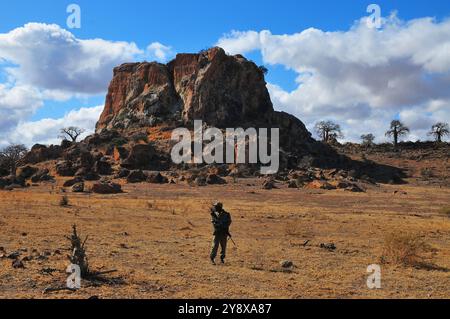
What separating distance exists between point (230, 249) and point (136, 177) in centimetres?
3102

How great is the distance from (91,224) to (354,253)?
9828 millimetres

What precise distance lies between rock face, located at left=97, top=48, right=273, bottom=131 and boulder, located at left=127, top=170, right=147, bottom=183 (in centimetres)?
A: 1640

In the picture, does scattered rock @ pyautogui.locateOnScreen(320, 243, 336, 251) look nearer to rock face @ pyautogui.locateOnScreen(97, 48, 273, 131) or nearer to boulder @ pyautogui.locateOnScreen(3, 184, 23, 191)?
boulder @ pyautogui.locateOnScreen(3, 184, 23, 191)

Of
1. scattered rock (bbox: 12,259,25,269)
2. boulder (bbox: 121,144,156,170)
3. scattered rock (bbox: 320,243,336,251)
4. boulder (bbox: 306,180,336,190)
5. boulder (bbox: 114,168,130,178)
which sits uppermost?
boulder (bbox: 121,144,156,170)

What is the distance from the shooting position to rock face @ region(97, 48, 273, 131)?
60.4 metres

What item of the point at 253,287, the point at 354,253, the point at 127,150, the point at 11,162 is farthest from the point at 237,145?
the point at 253,287

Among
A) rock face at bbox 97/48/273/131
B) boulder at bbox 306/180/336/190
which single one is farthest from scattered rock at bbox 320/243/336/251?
rock face at bbox 97/48/273/131

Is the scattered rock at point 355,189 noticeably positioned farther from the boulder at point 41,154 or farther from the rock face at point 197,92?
the boulder at point 41,154

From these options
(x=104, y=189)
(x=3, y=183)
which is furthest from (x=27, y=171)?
(x=104, y=189)

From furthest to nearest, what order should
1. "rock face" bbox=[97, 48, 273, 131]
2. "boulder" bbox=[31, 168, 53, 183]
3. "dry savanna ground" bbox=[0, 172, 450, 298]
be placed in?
"rock face" bbox=[97, 48, 273, 131] → "boulder" bbox=[31, 168, 53, 183] → "dry savanna ground" bbox=[0, 172, 450, 298]

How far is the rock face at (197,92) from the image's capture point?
198ft

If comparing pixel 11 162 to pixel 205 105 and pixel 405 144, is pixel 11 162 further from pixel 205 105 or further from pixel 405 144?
pixel 405 144

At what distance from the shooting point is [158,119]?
211 ft

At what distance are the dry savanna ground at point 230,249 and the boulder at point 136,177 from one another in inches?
580
